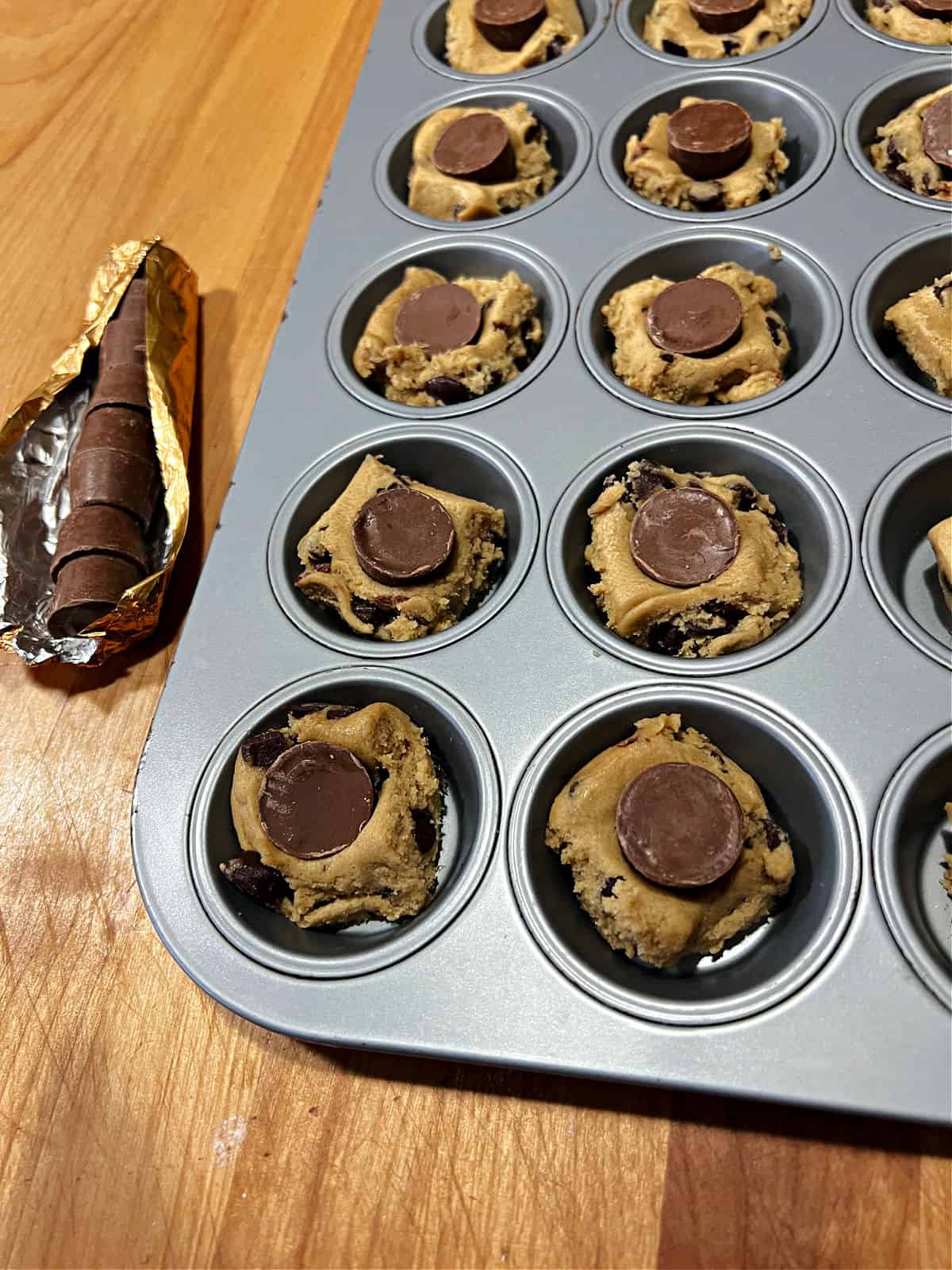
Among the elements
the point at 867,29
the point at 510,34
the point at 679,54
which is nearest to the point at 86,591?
the point at 510,34

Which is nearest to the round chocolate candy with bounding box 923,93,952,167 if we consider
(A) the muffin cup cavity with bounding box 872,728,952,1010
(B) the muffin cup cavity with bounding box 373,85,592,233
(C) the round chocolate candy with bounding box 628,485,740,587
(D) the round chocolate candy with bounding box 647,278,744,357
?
(D) the round chocolate candy with bounding box 647,278,744,357

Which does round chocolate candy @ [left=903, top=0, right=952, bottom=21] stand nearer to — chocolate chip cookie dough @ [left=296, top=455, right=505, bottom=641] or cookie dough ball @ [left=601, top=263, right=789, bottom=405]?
cookie dough ball @ [left=601, top=263, right=789, bottom=405]

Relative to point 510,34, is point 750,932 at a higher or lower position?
lower

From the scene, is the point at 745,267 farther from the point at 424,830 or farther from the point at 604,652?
the point at 424,830

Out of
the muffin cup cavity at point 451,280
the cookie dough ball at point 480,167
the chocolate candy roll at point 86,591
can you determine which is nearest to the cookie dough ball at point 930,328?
the muffin cup cavity at point 451,280

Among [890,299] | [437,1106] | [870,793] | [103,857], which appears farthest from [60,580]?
[890,299]

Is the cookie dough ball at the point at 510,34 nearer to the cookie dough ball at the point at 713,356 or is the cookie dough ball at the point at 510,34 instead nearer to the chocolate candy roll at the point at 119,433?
the cookie dough ball at the point at 713,356

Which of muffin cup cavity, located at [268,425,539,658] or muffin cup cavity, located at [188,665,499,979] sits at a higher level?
muffin cup cavity, located at [268,425,539,658]
